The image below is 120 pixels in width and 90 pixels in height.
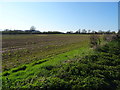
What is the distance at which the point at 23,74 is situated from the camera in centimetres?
766

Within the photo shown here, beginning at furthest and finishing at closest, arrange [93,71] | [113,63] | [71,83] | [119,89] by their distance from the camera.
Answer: [113,63] → [93,71] → [71,83] → [119,89]

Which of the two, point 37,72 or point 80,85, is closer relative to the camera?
point 80,85

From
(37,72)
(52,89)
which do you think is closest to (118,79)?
(52,89)

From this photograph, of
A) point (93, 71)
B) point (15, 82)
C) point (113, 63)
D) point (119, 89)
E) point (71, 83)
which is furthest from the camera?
point (113, 63)

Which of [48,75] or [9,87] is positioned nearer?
[9,87]

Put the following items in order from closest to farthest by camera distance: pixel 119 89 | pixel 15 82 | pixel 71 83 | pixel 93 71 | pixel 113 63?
pixel 119 89, pixel 71 83, pixel 15 82, pixel 93 71, pixel 113 63

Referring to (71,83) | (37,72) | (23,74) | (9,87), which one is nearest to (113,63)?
(71,83)

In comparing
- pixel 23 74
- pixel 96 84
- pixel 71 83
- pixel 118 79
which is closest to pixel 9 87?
pixel 23 74

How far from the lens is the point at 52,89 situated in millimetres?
5762

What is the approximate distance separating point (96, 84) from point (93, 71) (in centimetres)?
137

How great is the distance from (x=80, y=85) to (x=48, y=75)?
1726mm

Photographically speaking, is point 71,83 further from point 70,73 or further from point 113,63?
point 113,63

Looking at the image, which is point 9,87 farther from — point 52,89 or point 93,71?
point 93,71

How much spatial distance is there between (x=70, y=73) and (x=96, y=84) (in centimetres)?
145
